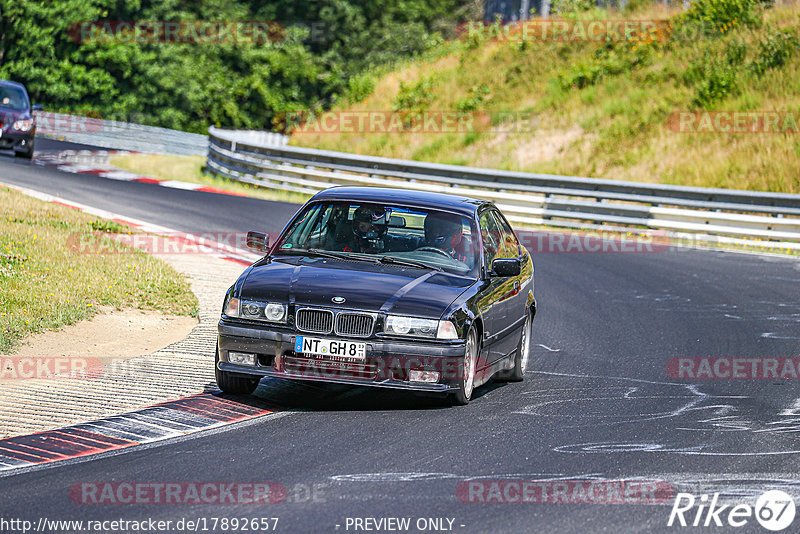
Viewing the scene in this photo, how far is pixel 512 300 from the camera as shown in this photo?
9.52 m

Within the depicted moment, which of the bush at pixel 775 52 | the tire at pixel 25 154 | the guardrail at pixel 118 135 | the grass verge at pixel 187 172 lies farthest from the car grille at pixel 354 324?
the guardrail at pixel 118 135

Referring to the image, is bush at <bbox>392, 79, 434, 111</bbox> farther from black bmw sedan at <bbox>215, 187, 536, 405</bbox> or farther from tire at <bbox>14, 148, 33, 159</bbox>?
black bmw sedan at <bbox>215, 187, 536, 405</bbox>

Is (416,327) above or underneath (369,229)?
underneath

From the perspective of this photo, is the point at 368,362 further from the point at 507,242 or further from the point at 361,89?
the point at 361,89

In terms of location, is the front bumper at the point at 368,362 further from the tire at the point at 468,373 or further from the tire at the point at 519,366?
the tire at the point at 519,366

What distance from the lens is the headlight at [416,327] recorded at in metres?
7.92

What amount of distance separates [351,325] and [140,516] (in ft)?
8.94

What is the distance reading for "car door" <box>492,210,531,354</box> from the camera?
924cm

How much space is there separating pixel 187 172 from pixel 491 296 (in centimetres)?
2363

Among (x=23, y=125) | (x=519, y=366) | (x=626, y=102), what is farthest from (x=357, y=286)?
(x=626, y=102)

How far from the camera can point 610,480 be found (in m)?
6.42

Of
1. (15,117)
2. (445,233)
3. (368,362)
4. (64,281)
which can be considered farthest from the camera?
(15,117)

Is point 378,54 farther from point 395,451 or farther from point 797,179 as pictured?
point 395,451

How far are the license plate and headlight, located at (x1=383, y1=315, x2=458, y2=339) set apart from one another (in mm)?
231
